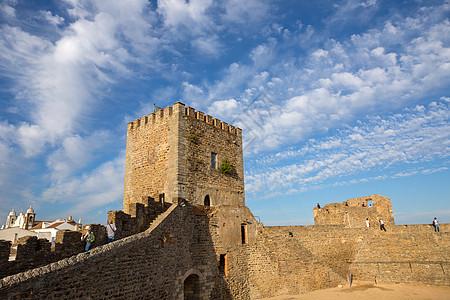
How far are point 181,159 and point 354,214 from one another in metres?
16.6

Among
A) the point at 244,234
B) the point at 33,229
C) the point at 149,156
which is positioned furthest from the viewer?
the point at 33,229

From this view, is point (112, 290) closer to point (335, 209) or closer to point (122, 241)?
point (122, 241)

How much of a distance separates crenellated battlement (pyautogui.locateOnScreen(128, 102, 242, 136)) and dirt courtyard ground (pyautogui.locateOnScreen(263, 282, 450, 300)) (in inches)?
405

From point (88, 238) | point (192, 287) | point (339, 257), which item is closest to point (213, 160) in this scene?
point (192, 287)

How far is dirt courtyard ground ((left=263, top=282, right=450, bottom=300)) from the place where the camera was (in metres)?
14.4

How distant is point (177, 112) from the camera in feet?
49.2

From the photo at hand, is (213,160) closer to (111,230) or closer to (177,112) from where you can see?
(177,112)

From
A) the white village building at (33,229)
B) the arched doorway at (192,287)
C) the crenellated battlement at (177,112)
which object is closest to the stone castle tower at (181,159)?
the crenellated battlement at (177,112)

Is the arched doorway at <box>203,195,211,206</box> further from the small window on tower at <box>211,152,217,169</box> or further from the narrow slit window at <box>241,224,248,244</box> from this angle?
the narrow slit window at <box>241,224,248,244</box>

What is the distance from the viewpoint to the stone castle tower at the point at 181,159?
47.1 feet

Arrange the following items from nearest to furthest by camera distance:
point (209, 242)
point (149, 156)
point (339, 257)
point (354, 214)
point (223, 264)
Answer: point (209, 242)
point (223, 264)
point (149, 156)
point (339, 257)
point (354, 214)

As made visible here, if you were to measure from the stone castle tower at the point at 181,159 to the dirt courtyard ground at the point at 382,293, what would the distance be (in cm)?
→ 681

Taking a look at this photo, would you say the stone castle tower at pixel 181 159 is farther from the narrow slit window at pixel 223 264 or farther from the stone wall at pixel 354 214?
the stone wall at pixel 354 214

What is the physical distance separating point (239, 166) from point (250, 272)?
257 inches
